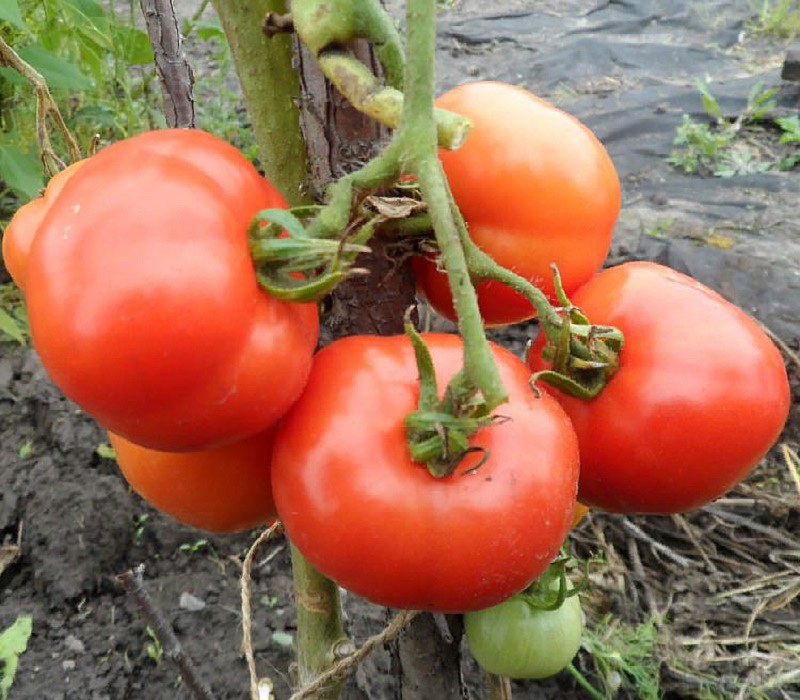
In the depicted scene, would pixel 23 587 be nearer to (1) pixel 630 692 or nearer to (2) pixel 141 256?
(1) pixel 630 692

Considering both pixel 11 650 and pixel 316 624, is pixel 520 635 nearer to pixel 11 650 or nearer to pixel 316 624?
pixel 316 624

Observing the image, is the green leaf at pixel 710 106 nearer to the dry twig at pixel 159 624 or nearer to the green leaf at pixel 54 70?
the green leaf at pixel 54 70

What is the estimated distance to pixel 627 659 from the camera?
1570 millimetres

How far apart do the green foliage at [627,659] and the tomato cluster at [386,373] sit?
99 cm

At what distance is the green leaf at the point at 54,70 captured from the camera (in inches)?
66.2

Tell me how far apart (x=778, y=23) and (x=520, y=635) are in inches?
195

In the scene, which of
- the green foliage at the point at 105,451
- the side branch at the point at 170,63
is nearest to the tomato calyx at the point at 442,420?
the side branch at the point at 170,63

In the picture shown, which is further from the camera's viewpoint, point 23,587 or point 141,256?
point 23,587

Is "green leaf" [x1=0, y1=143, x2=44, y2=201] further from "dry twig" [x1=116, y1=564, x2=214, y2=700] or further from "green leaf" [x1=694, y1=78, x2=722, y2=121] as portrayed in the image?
"green leaf" [x1=694, y1=78, x2=722, y2=121]

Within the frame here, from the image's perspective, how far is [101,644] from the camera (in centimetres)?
163

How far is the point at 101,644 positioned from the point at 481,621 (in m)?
0.96

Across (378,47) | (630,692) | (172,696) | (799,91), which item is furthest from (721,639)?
(799,91)

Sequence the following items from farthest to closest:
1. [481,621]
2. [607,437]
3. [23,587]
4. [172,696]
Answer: [23,587]
[172,696]
[481,621]
[607,437]

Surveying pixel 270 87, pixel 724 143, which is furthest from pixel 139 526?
pixel 724 143
